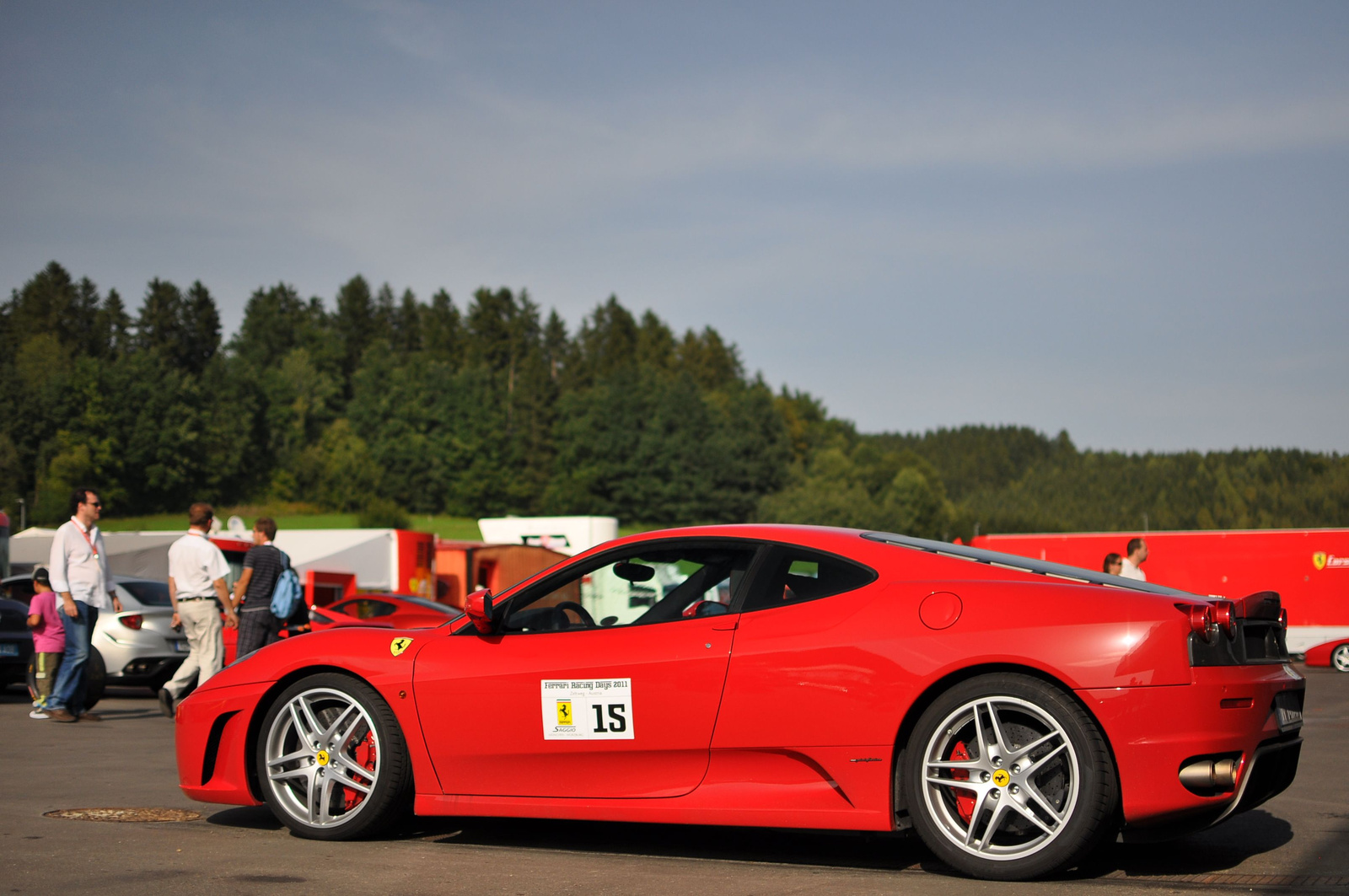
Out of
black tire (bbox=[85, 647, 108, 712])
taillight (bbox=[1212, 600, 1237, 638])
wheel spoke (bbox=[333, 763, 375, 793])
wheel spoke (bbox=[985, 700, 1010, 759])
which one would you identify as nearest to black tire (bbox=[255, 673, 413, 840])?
wheel spoke (bbox=[333, 763, 375, 793])

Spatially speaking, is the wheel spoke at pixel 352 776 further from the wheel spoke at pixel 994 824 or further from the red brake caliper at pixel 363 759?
the wheel spoke at pixel 994 824

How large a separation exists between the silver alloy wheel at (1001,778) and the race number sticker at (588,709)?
1121 mm

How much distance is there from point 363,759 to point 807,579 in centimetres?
199

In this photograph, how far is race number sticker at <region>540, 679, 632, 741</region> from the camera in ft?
14.9

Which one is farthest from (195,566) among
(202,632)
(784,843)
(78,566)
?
(784,843)

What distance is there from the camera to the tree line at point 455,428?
340ft

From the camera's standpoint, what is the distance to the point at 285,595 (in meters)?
10.3

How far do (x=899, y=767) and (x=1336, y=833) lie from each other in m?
2.16

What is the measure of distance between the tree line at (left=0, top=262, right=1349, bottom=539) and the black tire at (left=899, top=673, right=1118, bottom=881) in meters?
97.8

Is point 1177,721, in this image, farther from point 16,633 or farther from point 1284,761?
point 16,633

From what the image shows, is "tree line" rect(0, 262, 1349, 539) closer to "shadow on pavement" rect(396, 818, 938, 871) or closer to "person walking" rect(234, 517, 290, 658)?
"person walking" rect(234, 517, 290, 658)

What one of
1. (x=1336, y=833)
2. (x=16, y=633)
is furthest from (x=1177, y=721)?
(x=16, y=633)

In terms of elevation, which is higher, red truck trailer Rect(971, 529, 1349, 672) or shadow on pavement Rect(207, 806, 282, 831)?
shadow on pavement Rect(207, 806, 282, 831)

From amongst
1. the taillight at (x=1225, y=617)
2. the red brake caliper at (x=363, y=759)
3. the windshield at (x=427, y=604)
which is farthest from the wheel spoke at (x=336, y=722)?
the windshield at (x=427, y=604)
